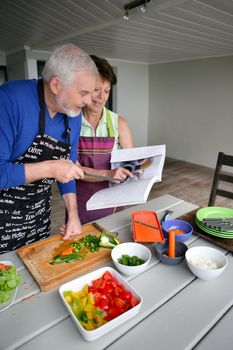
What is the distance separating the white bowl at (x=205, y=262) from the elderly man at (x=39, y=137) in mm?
499

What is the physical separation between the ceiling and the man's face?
4.51 ft

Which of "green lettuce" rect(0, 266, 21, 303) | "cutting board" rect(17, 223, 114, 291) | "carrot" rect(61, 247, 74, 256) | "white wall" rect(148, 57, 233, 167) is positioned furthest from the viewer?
"white wall" rect(148, 57, 233, 167)

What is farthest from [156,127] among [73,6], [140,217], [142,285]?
[142,285]

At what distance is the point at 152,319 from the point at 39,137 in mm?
767

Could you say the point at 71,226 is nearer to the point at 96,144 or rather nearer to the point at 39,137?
the point at 39,137

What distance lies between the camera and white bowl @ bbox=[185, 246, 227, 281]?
848 mm

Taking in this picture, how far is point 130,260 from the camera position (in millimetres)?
925

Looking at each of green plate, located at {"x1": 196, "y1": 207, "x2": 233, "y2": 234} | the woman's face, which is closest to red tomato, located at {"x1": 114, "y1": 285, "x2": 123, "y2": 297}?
green plate, located at {"x1": 196, "y1": 207, "x2": 233, "y2": 234}

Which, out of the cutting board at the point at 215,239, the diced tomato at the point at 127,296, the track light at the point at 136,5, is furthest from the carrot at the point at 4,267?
the track light at the point at 136,5

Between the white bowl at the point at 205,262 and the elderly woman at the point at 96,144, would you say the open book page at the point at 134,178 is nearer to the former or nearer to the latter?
the elderly woman at the point at 96,144

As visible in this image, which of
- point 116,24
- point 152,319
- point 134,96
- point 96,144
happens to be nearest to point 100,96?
point 96,144

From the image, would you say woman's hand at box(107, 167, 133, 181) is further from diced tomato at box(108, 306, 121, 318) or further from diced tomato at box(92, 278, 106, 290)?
diced tomato at box(108, 306, 121, 318)

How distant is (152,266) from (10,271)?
499 millimetres

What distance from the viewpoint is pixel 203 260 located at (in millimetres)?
932
